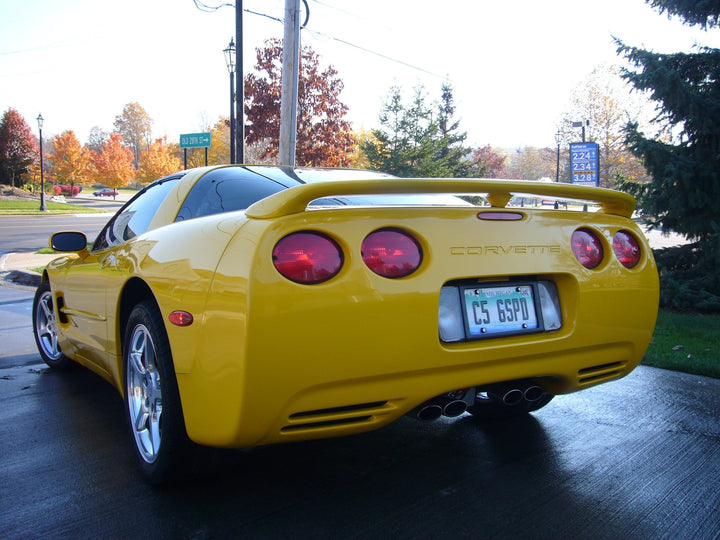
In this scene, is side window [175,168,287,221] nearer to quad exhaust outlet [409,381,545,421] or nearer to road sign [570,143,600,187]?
quad exhaust outlet [409,381,545,421]

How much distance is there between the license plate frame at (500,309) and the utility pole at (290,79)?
9378 millimetres

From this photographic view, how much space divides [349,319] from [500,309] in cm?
70

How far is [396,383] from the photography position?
2.14m

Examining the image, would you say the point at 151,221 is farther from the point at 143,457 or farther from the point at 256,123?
the point at 256,123

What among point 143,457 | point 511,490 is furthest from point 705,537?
point 143,457

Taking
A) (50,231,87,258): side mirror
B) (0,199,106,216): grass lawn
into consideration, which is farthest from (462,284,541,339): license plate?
(0,199,106,216): grass lawn

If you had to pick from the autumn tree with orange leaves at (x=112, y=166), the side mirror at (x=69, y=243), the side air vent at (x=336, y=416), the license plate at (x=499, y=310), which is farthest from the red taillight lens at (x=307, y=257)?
the autumn tree with orange leaves at (x=112, y=166)

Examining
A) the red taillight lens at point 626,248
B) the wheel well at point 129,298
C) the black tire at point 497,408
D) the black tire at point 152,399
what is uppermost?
the red taillight lens at point 626,248

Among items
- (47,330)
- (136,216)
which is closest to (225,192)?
(136,216)

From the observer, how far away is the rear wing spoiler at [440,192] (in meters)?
2.08

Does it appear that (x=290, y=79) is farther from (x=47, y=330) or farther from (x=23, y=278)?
(x=47, y=330)

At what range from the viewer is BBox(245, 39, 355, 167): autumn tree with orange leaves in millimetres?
21562

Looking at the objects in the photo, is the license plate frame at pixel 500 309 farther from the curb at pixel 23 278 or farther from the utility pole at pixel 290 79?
the curb at pixel 23 278

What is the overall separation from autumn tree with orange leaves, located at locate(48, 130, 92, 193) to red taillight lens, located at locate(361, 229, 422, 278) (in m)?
71.9
